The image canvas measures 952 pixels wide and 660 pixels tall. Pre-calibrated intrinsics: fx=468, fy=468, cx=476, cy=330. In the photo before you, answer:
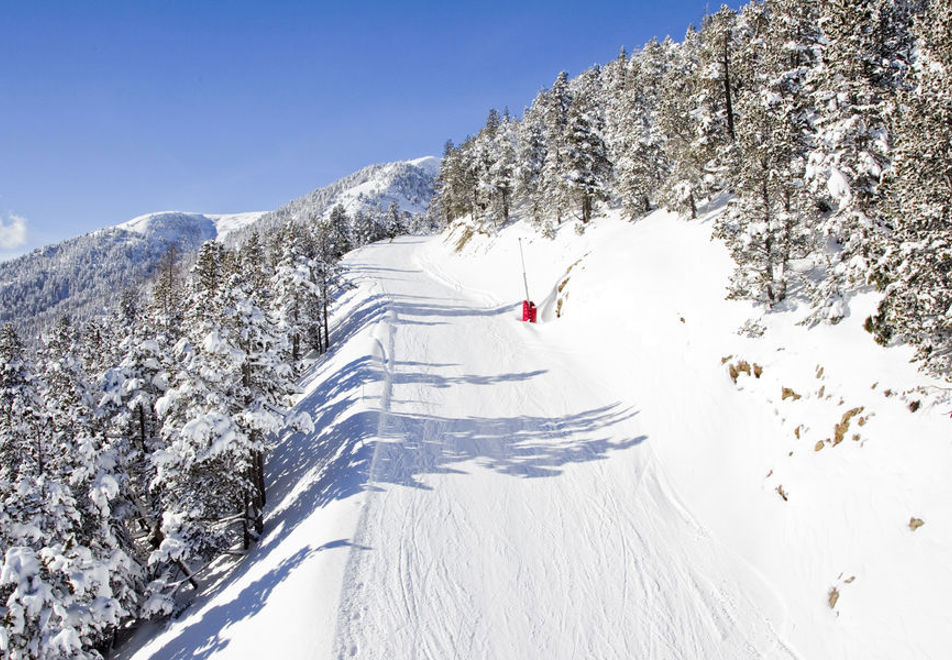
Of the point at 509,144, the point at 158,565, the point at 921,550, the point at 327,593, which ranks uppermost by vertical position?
the point at 509,144

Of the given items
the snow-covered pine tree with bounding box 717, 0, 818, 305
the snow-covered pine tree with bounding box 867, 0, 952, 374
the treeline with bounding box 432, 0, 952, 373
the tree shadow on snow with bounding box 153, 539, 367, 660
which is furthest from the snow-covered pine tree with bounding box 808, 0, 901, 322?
the tree shadow on snow with bounding box 153, 539, 367, 660

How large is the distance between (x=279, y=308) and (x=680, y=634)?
1162 inches

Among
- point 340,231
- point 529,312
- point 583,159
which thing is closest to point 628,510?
point 529,312

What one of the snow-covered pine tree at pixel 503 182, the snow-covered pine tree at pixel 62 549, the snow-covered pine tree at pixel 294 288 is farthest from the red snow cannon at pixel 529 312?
the snow-covered pine tree at pixel 503 182

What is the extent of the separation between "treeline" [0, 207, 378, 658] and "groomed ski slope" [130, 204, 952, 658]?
1920mm

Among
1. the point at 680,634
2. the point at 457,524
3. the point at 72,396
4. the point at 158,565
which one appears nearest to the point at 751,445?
the point at 680,634

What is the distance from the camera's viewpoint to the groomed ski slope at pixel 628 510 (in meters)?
9.10

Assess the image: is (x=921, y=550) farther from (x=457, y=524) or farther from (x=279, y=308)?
(x=279, y=308)

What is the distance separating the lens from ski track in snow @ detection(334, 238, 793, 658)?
30.7ft

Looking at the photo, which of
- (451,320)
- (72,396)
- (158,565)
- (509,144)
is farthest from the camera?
(509,144)

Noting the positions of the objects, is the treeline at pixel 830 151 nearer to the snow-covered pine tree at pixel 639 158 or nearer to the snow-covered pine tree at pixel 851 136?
the snow-covered pine tree at pixel 851 136

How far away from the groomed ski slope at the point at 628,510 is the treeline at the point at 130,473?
192 cm

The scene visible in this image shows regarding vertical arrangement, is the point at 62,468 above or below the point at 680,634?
above

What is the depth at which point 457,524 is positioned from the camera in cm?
1241
